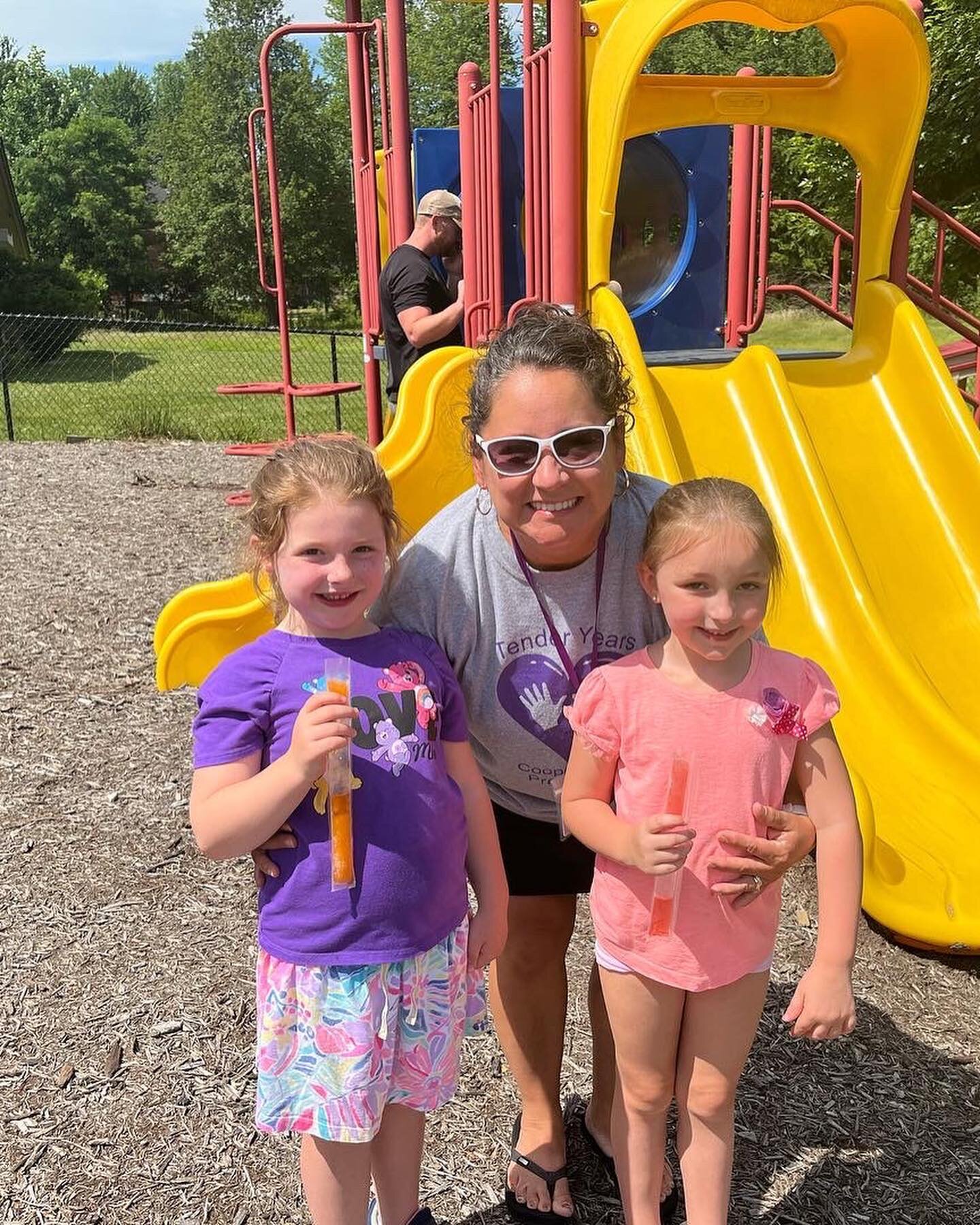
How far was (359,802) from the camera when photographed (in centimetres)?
166

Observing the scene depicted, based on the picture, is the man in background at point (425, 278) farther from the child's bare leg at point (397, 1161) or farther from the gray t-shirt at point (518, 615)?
the child's bare leg at point (397, 1161)

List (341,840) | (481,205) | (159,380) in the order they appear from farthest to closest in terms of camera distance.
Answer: (159,380)
(481,205)
(341,840)

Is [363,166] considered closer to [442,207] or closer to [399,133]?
[399,133]

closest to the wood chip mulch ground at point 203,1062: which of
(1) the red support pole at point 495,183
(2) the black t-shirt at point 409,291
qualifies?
(1) the red support pole at point 495,183

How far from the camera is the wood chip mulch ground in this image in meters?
2.27

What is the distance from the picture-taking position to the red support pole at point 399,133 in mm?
5934

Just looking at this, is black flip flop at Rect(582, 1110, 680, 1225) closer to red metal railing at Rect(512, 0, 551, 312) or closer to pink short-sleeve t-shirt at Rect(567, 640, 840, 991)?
pink short-sleeve t-shirt at Rect(567, 640, 840, 991)

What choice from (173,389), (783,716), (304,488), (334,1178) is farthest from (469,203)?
(173,389)

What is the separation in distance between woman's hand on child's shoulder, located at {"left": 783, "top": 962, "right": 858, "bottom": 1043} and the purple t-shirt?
0.57 meters

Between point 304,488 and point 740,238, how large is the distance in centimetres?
558

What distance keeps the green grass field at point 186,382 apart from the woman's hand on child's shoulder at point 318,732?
8714 millimetres

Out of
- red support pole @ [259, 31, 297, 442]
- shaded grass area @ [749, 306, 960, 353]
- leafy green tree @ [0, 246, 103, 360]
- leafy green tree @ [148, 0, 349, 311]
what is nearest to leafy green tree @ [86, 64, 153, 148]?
leafy green tree @ [148, 0, 349, 311]

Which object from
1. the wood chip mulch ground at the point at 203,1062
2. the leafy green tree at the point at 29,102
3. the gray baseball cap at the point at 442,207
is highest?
the leafy green tree at the point at 29,102

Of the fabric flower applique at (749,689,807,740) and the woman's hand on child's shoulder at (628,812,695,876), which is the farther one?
the fabric flower applique at (749,689,807,740)
